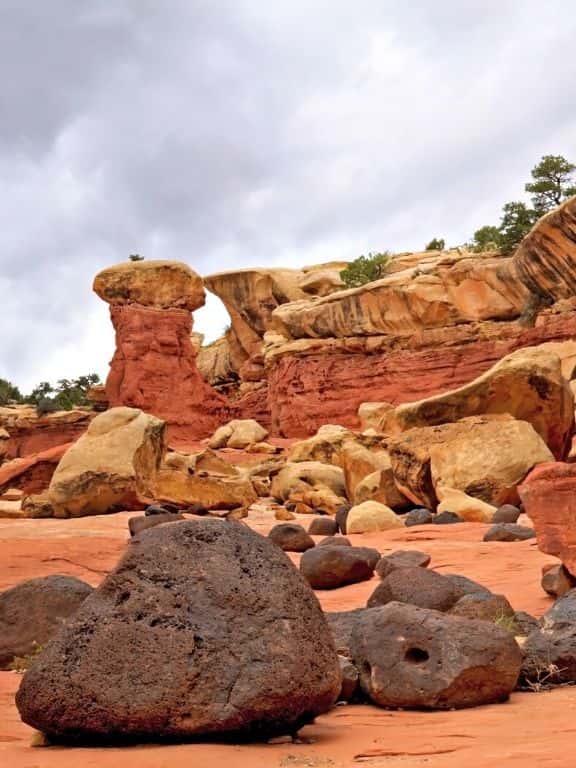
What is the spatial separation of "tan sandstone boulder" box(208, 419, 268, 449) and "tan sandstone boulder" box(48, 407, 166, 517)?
16050mm

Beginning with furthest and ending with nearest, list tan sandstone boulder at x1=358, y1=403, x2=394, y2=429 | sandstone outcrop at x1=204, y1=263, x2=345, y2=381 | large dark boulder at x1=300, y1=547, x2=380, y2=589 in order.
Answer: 1. sandstone outcrop at x1=204, y1=263, x2=345, y2=381
2. tan sandstone boulder at x1=358, y1=403, x2=394, y2=429
3. large dark boulder at x1=300, y1=547, x2=380, y2=589

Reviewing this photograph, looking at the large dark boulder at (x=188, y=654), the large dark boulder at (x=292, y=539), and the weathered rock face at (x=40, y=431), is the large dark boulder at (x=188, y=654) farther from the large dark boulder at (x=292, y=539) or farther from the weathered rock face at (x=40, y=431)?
the weathered rock face at (x=40, y=431)

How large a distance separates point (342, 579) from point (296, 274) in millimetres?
39881

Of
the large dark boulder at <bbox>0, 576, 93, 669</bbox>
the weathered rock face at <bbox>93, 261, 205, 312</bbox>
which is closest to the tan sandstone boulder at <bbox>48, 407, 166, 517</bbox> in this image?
the large dark boulder at <bbox>0, 576, 93, 669</bbox>

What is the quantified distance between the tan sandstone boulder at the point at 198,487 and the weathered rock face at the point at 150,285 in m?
19.3

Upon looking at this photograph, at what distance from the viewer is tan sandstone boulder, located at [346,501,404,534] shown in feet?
41.7

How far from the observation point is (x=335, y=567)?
337 inches

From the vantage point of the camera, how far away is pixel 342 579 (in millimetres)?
8617

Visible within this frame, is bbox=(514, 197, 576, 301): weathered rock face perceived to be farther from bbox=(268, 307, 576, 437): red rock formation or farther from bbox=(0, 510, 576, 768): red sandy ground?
bbox=(0, 510, 576, 768): red sandy ground

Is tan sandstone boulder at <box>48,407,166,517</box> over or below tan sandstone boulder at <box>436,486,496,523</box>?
over

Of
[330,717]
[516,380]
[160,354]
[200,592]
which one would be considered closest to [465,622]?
[330,717]

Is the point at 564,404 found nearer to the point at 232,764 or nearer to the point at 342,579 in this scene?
the point at 342,579

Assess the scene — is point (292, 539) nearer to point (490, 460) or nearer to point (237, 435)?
point (490, 460)

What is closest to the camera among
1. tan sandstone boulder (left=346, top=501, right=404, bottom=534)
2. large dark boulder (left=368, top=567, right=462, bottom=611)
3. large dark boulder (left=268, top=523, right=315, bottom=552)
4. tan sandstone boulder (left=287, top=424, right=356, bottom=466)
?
large dark boulder (left=368, top=567, right=462, bottom=611)
